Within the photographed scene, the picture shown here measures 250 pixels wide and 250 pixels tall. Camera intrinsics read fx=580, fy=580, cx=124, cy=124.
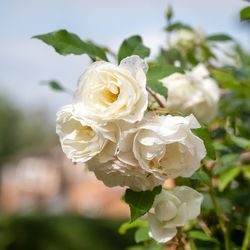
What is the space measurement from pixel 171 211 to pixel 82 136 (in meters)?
0.19

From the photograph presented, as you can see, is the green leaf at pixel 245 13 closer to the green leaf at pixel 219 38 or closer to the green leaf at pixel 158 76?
the green leaf at pixel 158 76

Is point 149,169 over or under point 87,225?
over

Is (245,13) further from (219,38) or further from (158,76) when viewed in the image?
(219,38)

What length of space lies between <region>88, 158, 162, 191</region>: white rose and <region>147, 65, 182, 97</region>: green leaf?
0.57 feet

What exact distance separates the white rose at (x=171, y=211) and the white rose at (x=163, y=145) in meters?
0.08

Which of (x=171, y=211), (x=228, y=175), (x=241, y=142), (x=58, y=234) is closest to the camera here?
(x=171, y=211)

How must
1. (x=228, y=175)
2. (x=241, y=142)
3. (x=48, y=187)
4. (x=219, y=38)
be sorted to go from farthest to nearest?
(x=48, y=187), (x=219, y=38), (x=228, y=175), (x=241, y=142)

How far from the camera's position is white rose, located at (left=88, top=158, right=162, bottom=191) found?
0.80 m

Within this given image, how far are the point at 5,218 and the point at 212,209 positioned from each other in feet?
27.7

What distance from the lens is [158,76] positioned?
977 mm

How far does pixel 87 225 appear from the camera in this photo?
33.7ft

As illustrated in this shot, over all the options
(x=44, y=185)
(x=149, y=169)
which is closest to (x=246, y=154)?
(x=149, y=169)

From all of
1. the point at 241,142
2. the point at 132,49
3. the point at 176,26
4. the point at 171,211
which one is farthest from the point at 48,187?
the point at 171,211

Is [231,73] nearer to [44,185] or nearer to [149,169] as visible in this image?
[149,169]
